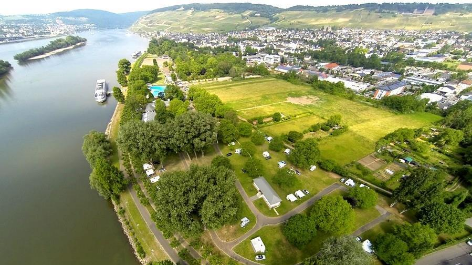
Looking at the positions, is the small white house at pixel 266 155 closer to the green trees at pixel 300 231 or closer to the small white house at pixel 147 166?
the green trees at pixel 300 231

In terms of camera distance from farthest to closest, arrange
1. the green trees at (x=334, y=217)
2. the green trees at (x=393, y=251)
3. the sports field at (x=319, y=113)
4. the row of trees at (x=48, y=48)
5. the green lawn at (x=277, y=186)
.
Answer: the row of trees at (x=48, y=48), the sports field at (x=319, y=113), the green lawn at (x=277, y=186), the green trees at (x=334, y=217), the green trees at (x=393, y=251)

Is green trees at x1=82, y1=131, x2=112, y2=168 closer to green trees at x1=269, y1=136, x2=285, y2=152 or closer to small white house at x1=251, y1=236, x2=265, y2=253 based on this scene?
small white house at x1=251, y1=236, x2=265, y2=253

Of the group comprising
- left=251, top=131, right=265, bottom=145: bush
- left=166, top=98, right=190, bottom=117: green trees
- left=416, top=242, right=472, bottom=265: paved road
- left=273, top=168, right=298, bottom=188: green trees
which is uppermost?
left=166, top=98, right=190, bottom=117: green trees

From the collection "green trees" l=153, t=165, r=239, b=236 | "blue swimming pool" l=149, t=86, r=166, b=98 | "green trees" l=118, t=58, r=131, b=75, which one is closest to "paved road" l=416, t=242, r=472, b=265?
"green trees" l=153, t=165, r=239, b=236

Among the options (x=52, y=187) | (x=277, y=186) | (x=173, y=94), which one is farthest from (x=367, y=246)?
(x=173, y=94)

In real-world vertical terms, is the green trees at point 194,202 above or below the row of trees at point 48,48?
below

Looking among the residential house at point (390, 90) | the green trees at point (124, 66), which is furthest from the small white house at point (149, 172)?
the residential house at point (390, 90)

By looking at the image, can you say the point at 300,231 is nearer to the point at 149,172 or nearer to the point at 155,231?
the point at 155,231
